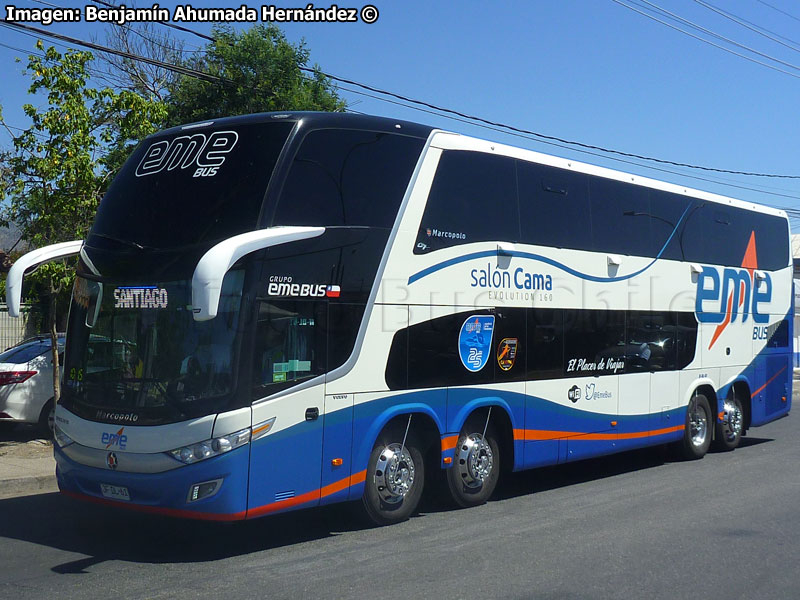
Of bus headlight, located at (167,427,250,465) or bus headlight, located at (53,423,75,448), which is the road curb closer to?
bus headlight, located at (53,423,75,448)

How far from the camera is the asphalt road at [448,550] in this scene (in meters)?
6.81

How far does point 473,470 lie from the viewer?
10203 mm

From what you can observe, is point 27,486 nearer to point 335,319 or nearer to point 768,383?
point 335,319

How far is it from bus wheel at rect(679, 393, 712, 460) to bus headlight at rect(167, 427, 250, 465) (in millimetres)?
8723

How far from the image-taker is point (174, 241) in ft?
26.9

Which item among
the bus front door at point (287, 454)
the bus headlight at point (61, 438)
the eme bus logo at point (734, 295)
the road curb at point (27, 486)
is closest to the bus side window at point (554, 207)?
the eme bus logo at point (734, 295)

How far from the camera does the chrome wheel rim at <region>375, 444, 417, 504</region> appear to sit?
30.0 feet

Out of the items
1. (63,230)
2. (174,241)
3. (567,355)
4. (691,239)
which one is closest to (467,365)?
(567,355)

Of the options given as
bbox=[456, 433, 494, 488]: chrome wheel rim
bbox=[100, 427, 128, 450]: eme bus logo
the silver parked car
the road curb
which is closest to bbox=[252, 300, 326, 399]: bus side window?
bbox=[100, 427, 128, 450]: eme bus logo

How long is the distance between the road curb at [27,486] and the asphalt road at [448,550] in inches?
15.6

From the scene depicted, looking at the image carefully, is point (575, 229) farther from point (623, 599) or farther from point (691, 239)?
point (623, 599)

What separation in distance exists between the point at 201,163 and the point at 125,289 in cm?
138

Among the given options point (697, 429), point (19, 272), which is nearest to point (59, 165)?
point (19, 272)

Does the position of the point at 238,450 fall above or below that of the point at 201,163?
below
